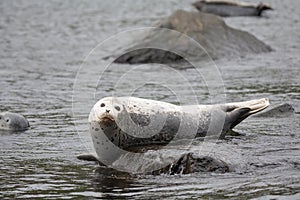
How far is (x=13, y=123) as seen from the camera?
9.63m

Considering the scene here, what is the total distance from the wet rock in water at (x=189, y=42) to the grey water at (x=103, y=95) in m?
0.37

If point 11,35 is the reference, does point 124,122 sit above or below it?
above

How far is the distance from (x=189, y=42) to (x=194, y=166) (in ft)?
26.5

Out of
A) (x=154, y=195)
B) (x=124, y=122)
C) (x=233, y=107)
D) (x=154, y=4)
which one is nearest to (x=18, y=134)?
(x=124, y=122)

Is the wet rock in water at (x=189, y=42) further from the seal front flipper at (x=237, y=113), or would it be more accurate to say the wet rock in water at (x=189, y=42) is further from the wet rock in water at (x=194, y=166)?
the wet rock in water at (x=194, y=166)

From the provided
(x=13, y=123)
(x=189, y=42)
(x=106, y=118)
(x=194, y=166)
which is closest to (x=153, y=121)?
(x=106, y=118)

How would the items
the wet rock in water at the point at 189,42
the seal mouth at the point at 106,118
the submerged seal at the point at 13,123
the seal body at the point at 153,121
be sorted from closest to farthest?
the seal mouth at the point at 106,118 < the seal body at the point at 153,121 < the submerged seal at the point at 13,123 < the wet rock in water at the point at 189,42

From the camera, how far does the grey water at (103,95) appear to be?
6953 mm

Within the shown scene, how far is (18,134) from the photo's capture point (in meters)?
9.41

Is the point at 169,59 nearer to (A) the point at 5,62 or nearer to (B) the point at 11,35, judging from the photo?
(A) the point at 5,62

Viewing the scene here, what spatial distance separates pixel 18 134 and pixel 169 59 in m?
6.09

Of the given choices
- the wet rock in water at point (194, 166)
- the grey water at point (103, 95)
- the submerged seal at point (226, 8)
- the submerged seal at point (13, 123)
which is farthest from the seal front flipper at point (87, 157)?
the submerged seal at point (226, 8)

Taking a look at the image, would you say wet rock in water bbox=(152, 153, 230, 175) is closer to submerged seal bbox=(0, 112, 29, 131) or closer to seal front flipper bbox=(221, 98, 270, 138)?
seal front flipper bbox=(221, 98, 270, 138)

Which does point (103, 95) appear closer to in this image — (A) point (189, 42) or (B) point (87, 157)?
(A) point (189, 42)
